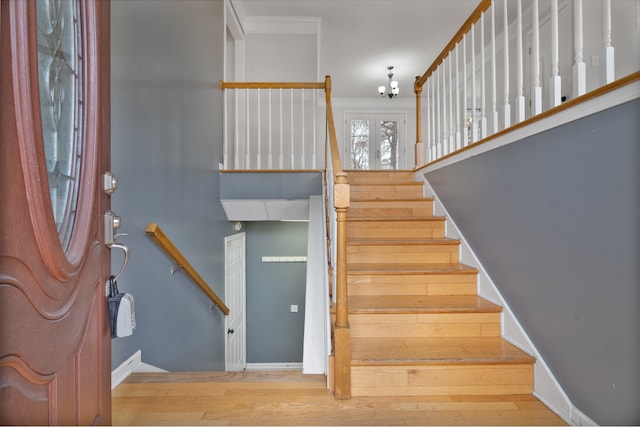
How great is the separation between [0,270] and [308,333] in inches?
54.5

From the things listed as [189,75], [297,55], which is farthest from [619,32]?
[189,75]

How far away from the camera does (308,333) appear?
1748 millimetres

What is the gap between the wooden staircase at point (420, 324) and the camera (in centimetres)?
156

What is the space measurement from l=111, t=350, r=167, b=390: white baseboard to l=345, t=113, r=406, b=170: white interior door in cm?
650

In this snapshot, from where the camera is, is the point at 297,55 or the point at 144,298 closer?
the point at 144,298

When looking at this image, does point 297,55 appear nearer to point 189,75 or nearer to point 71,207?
point 189,75

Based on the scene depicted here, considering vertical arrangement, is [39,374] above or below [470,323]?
above

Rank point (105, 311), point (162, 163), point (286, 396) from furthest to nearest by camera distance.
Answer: point (162, 163), point (286, 396), point (105, 311)

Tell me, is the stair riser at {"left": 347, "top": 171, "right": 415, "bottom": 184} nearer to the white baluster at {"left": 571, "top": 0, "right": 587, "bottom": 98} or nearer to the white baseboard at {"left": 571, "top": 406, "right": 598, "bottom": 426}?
the white baluster at {"left": 571, "top": 0, "right": 587, "bottom": 98}

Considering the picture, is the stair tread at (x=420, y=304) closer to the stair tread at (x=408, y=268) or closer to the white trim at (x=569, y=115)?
the stair tread at (x=408, y=268)

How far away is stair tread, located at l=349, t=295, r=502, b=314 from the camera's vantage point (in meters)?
1.83

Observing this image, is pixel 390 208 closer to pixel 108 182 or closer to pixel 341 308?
pixel 341 308

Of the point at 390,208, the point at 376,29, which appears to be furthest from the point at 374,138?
the point at 390,208

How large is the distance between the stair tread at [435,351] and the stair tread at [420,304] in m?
0.16
